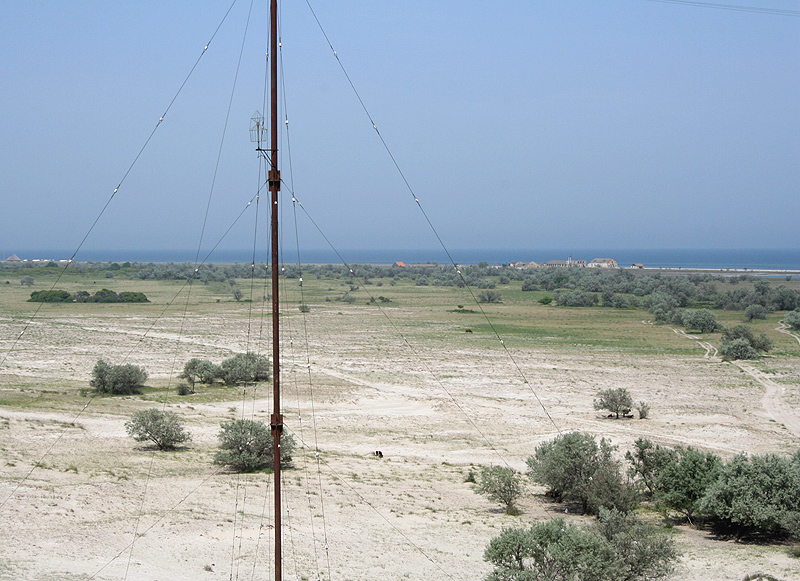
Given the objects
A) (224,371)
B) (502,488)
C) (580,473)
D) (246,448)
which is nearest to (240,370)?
(224,371)

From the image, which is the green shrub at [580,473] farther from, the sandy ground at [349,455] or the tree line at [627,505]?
the sandy ground at [349,455]

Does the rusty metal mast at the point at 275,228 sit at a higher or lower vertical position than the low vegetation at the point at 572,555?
higher

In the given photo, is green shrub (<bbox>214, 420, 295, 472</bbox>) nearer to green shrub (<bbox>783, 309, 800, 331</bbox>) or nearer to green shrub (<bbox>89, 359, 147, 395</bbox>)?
green shrub (<bbox>89, 359, 147, 395</bbox>)

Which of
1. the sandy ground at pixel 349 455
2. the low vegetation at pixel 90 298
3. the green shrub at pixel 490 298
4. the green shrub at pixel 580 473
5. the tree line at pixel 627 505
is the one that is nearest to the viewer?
the tree line at pixel 627 505

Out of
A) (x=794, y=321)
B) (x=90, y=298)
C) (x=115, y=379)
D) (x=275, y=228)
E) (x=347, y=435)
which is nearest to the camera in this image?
(x=275, y=228)

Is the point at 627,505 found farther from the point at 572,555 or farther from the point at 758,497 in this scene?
the point at 572,555

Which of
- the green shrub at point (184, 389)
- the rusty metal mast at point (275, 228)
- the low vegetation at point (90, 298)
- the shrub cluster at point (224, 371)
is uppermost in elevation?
the rusty metal mast at point (275, 228)

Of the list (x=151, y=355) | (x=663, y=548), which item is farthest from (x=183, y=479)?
(x=151, y=355)

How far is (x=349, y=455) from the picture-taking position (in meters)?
21.7

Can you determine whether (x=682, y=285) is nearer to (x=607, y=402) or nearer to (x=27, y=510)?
(x=607, y=402)

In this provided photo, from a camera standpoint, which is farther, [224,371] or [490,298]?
[490,298]

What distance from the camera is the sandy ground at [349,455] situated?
1277 cm

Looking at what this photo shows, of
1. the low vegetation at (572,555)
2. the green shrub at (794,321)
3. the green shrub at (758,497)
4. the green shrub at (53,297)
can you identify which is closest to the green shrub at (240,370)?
the green shrub at (758,497)

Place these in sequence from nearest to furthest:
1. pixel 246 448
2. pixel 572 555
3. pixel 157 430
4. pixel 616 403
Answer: pixel 572 555, pixel 246 448, pixel 157 430, pixel 616 403
